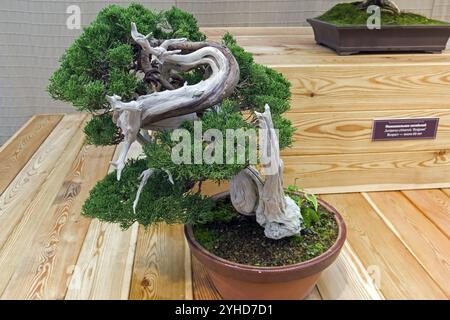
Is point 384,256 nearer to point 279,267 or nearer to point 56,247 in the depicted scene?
point 279,267

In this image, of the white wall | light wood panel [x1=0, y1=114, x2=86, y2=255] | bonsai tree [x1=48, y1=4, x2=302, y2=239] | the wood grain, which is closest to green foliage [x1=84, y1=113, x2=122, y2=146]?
bonsai tree [x1=48, y1=4, x2=302, y2=239]

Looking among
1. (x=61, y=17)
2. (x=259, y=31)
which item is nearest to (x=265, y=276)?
(x=259, y=31)

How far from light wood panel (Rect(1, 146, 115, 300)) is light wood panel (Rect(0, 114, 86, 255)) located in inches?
3.1

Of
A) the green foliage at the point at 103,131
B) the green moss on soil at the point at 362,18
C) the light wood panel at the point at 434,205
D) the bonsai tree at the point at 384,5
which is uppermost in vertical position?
the bonsai tree at the point at 384,5

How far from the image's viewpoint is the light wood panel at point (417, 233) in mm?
1061

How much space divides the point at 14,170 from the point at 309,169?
1036 mm

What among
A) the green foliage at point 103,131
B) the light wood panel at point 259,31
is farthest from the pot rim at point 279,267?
the light wood panel at point 259,31

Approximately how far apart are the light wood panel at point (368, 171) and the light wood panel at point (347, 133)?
0.07ft

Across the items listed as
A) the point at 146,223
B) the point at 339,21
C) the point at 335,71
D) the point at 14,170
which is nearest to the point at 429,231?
the point at 335,71

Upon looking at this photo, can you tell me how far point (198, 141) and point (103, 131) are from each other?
9.0 inches

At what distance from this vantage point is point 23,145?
1864 mm

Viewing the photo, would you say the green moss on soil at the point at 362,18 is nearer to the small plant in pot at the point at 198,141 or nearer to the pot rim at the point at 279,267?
the small plant in pot at the point at 198,141

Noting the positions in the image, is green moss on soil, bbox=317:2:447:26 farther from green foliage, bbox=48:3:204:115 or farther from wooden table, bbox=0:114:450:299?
green foliage, bbox=48:3:204:115

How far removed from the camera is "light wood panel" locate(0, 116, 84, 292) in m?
1.11
